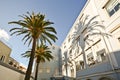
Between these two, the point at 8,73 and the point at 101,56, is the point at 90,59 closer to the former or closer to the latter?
the point at 101,56

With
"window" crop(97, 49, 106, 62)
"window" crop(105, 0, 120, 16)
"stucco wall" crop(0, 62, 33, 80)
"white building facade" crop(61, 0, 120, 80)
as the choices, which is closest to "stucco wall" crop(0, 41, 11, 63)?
"stucco wall" crop(0, 62, 33, 80)

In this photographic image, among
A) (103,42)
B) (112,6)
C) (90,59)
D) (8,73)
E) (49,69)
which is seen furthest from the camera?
(49,69)

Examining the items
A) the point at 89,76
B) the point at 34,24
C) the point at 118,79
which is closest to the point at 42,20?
the point at 34,24

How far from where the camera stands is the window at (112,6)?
38.8 feet

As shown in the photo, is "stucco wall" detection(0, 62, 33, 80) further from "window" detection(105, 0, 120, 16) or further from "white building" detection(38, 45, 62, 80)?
"white building" detection(38, 45, 62, 80)

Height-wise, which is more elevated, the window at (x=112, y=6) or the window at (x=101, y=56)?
the window at (x=112, y=6)

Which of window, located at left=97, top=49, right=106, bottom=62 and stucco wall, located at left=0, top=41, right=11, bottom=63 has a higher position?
stucco wall, located at left=0, top=41, right=11, bottom=63

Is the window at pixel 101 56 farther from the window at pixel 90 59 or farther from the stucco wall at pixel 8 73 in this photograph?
the stucco wall at pixel 8 73

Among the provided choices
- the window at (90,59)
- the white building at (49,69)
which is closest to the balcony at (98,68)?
the window at (90,59)

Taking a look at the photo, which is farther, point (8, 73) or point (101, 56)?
point (8, 73)

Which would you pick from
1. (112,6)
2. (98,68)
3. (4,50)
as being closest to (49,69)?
(4,50)

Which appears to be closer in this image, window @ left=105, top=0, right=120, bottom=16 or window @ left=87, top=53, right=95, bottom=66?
window @ left=105, top=0, right=120, bottom=16

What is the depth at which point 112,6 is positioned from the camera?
41.2ft

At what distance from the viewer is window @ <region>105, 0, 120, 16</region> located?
38.8 ft
